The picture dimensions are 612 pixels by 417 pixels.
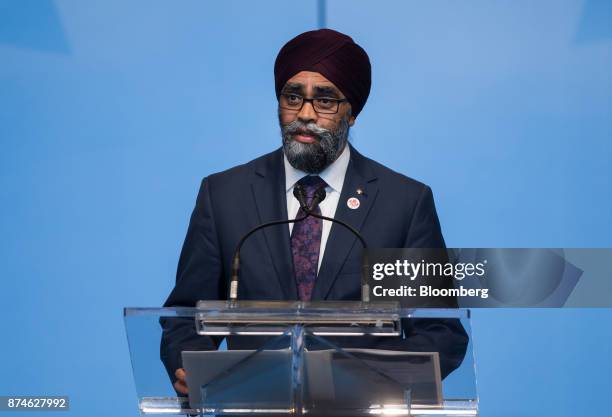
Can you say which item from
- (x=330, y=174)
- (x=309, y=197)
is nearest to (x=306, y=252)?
(x=309, y=197)

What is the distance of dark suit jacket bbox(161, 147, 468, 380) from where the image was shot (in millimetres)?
3426

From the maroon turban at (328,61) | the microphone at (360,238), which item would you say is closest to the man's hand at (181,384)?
the microphone at (360,238)

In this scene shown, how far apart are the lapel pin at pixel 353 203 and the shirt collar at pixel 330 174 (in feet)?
0.26

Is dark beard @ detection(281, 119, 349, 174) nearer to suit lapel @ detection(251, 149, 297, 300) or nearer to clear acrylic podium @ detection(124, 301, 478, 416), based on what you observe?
suit lapel @ detection(251, 149, 297, 300)

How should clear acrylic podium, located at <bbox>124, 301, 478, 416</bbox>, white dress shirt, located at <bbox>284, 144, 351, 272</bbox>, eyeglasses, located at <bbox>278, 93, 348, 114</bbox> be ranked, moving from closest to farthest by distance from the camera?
clear acrylic podium, located at <bbox>124, 301, 478, 416</bbox>, white dress shirt, located at <bbox>284, 144, 351, 272</bbox>, eyeglasses, located at <bbox>278, 93, 348, 114</bbox>

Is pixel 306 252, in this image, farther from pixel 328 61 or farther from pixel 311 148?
pixel 328 61

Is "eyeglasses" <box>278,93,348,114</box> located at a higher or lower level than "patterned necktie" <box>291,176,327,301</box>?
higher

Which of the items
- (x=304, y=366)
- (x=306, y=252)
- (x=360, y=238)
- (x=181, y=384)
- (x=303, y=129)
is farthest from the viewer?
(x=303, y=129)

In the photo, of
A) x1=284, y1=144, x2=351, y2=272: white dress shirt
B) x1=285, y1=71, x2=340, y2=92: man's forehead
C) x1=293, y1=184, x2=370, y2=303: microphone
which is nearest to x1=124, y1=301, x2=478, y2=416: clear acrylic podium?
x1=293, y1=184, x2=370, y2=303: microphone

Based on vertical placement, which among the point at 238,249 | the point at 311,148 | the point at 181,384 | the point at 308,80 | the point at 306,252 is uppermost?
the point at 308,80

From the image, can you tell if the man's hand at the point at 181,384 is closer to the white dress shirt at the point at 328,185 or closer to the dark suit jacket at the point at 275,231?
the dark suit jacket at the point at 275,231

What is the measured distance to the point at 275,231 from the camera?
3.51m

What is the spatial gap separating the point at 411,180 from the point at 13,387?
5.63ft

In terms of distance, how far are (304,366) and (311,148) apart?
1.31 metres
